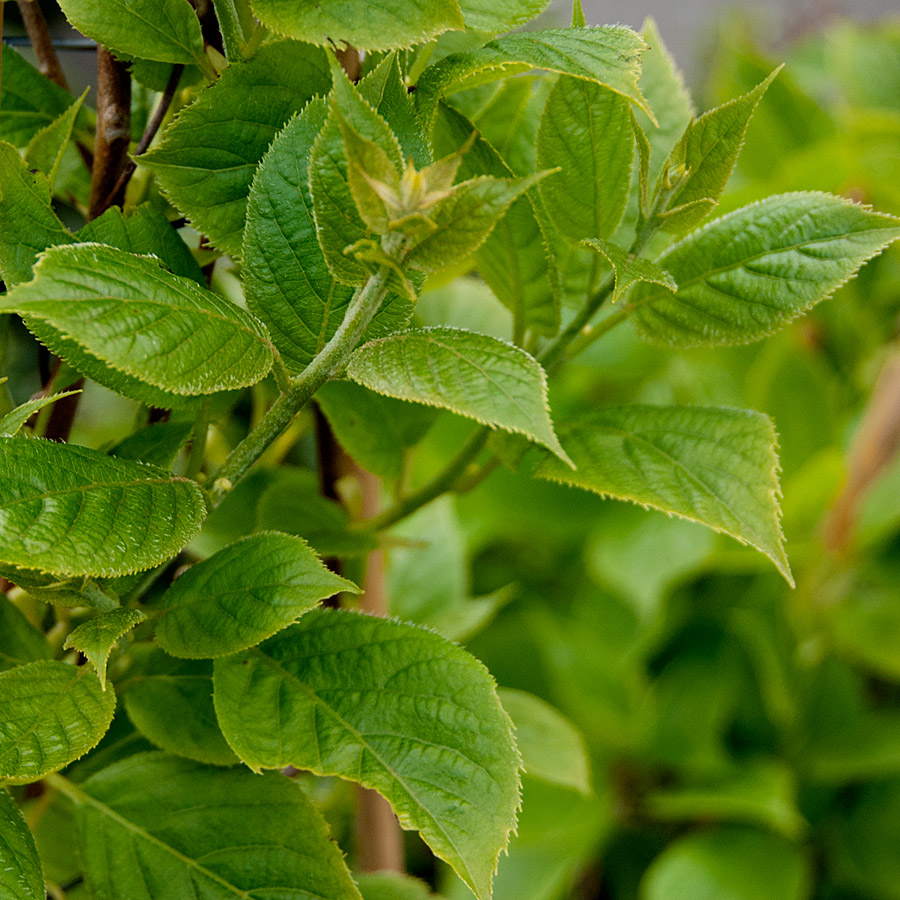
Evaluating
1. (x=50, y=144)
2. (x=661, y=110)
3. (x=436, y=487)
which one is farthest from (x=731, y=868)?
(x=50, y=144)

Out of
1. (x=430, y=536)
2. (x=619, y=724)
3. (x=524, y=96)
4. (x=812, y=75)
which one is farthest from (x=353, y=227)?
(x=812, y=75)

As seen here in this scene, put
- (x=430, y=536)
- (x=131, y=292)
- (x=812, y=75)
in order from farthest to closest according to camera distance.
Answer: (x=812, y=75) < (x=430, y=536) < (x=131, y=292)

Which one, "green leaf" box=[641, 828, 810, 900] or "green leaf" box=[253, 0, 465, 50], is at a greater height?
"green leaf" box=[253, 0, 465, 50]

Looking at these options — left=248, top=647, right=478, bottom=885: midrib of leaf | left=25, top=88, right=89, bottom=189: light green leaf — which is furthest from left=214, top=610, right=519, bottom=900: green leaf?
left=25, top=88, right=89, bottom=189: light green leaf

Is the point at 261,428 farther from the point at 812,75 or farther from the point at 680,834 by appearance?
the point at 812,75

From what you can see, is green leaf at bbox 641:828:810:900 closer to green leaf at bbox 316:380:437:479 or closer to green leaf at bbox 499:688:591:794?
green leaf at bbox 499:688:591:794

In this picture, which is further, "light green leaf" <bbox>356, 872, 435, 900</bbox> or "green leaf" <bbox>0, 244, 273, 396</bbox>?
"light green leaf" <bbox>356, 872, 435, 900</bbox>

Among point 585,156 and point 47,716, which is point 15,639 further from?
point 585,156

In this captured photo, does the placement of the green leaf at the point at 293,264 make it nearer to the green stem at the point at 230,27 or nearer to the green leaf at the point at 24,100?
the green stem at the point at 230,27

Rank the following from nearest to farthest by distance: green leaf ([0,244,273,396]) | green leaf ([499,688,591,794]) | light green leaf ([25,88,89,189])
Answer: green leaf ([0,244,273,396]) < light green leaf ([25,88,89,189]) < green leaf ([499,688,591,794])
